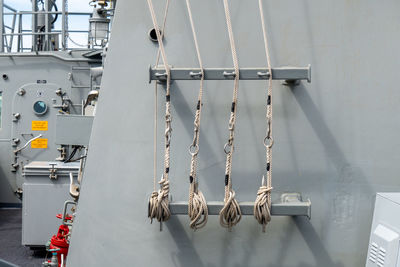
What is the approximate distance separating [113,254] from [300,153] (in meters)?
0.76

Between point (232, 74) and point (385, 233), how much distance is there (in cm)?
69

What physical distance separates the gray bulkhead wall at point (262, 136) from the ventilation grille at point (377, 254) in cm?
15

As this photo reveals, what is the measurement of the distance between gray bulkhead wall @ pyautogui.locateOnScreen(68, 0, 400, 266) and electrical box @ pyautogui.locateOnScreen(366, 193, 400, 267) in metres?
0.13

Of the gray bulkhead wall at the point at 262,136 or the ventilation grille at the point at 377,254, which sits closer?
the ventilation grille at the point at 377,254

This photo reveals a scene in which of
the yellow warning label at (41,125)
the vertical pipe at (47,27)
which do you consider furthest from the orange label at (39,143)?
Answer: the vertical pipe at (47,27)

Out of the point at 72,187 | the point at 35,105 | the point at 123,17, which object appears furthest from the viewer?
the point at 35,105

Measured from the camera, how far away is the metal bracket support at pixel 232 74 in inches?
68.1

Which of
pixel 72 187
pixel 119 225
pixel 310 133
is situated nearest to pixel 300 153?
pixel 310 133

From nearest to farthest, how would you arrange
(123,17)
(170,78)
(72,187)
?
1. (170,78)
2. (123,17)
3. (72,187)

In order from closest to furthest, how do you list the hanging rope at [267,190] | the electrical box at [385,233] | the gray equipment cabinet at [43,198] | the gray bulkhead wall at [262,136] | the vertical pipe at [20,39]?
the electrical box at [385,233] → the hanging rope at [267,190] → the gray bulkhead wall at [262,136] → the gray equipment cabinet at [43,198] → the vertical pipe at [20,39]

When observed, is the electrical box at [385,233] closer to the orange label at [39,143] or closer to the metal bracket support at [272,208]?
the metal bracket support at [272,208]

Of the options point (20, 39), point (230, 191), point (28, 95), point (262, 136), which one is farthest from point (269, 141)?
point (20, 39)

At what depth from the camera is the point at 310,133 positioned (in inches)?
72.4

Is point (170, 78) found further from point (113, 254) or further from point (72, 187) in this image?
point (72, 187)
